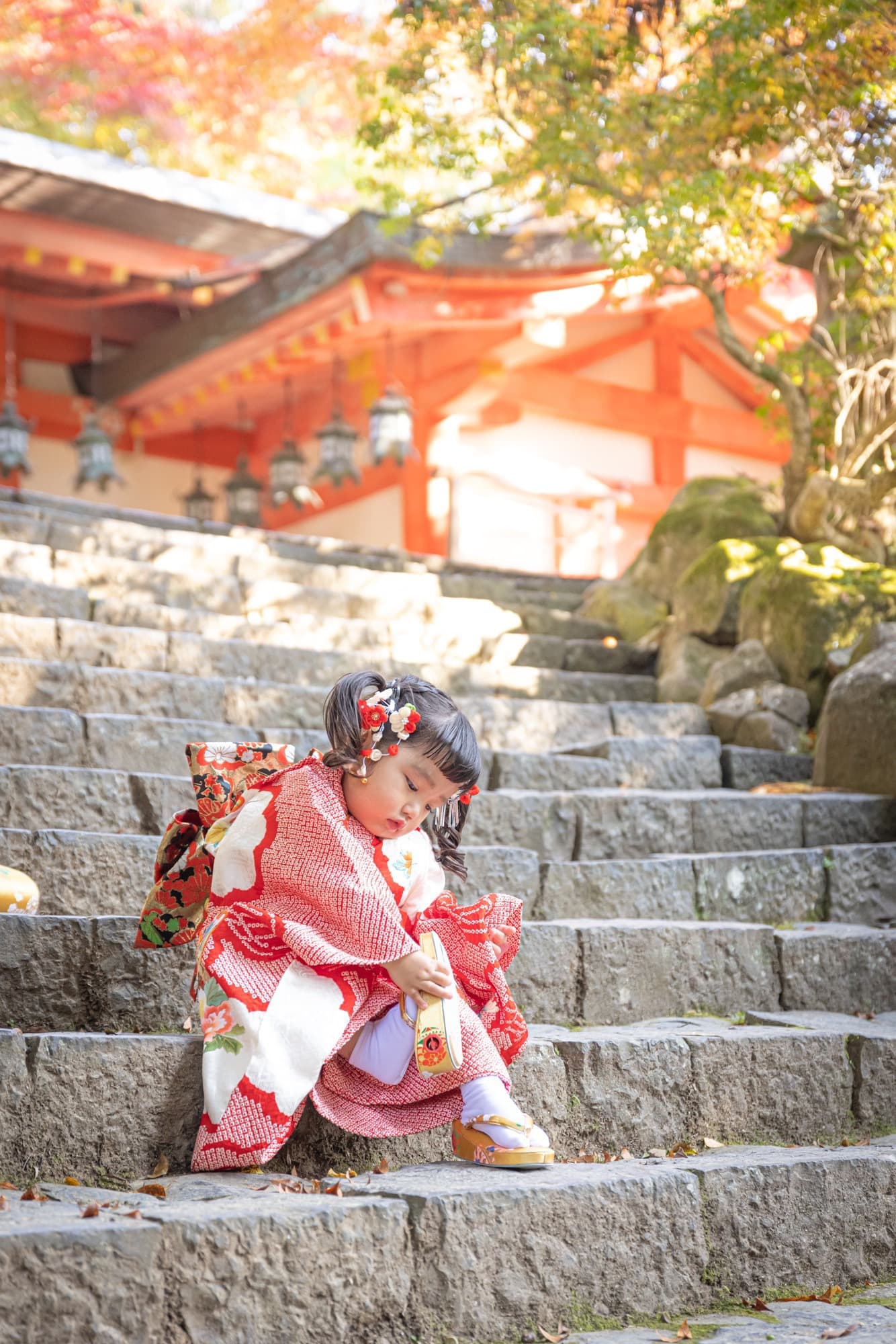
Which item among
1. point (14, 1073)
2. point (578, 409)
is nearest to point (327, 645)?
point (14, 1073)

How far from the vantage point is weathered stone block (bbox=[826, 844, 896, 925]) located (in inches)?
171

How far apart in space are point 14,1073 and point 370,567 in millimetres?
5923

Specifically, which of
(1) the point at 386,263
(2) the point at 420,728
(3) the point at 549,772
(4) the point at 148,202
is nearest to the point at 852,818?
(3) the point at 549,772

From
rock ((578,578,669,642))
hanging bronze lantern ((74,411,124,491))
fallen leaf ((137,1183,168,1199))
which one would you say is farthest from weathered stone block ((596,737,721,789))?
hanging bronze lantern ((74,411,124,491))

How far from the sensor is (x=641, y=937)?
3441mm

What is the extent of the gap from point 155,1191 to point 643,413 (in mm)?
11064

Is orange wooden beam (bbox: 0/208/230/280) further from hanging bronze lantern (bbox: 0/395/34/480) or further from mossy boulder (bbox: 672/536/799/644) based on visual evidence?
mossy boulder (bbox: 672/536/799/644)

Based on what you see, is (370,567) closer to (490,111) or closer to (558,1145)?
(490,111)

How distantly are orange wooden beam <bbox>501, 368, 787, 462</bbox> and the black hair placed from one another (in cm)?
914

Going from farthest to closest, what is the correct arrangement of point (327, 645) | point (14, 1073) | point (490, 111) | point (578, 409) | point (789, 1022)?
point (578, 409) → point (490, 111) → point (327, 645) → point (789, 1022) → point (14, 1073)

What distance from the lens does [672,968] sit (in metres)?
3.50

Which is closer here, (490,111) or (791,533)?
(490,111)

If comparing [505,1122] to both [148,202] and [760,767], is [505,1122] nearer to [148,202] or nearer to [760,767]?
[760,767]

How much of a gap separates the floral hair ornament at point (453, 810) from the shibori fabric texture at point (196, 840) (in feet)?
1.20
